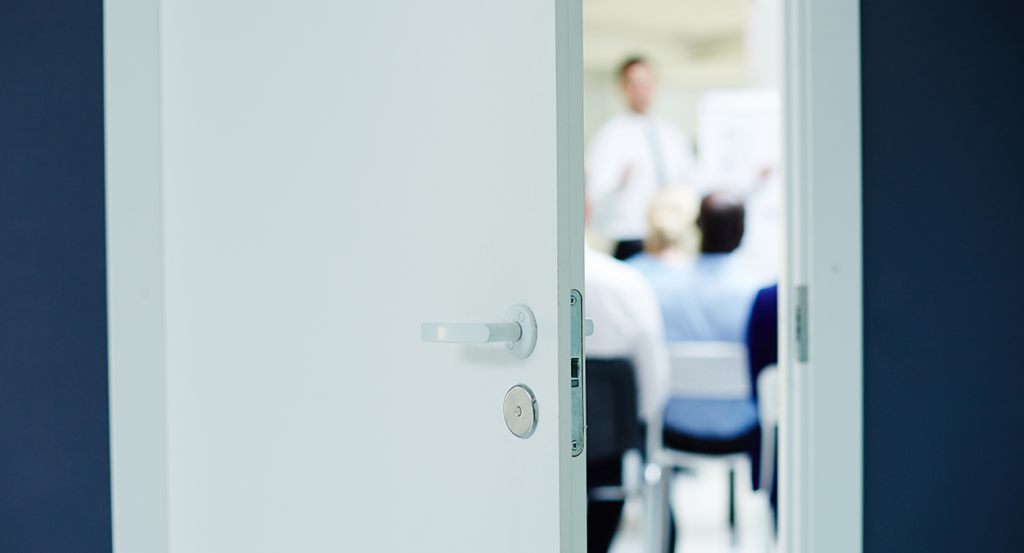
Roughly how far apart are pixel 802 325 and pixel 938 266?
0.83 ft

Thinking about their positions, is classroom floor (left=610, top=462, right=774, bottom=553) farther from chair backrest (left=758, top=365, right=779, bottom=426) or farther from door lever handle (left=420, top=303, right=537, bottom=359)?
door lever handle (left=420, top=303, right=537, bottom=359)

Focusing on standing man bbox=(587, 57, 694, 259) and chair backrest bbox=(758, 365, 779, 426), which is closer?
chair backrest bbox=(758, 365, 779, 426)

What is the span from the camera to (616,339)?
7.38 ft

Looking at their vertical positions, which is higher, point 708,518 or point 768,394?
point 768,394

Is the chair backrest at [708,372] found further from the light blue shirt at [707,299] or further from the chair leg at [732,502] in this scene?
the chair leg at [732,502]

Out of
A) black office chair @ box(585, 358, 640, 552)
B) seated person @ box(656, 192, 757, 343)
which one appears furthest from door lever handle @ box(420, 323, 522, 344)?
seated person @ box(656, 192, 757, 343)

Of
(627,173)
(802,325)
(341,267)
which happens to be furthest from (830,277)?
→ (627,173)

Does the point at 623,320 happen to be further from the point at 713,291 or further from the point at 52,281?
the point at 52,281

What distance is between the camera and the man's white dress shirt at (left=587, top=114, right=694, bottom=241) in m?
4.78

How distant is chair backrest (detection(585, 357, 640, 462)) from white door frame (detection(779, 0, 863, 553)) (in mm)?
840

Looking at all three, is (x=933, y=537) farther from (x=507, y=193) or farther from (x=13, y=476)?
(x=13, y=476)

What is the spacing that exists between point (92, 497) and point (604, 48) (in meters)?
5.45

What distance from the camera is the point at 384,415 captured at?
924 mm

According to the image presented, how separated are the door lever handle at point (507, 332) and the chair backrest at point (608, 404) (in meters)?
1.34
